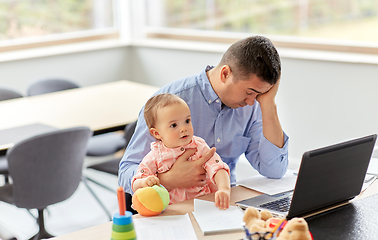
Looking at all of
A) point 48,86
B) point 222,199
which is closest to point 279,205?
point 222,199

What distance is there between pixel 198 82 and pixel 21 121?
60.4 inches

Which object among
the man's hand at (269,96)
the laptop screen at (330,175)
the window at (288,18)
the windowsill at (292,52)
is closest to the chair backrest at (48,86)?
the windowsill at (292,52)

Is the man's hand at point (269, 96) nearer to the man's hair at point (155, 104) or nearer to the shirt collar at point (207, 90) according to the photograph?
the shirt collar at point (207, 90)

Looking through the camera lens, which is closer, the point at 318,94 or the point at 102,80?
the point at 318,94

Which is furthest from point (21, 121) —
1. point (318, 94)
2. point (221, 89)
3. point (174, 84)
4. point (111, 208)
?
point (318, 94)

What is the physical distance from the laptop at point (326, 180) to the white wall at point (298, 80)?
181 cm

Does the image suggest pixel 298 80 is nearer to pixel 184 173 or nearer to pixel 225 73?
pixel 225 73

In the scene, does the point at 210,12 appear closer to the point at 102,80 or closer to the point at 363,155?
the point at 102,80

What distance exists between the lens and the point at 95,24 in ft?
16.1

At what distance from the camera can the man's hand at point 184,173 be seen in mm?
1480

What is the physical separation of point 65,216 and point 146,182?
210 cm

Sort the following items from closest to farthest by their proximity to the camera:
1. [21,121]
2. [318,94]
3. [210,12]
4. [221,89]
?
[221,89], [21,121], [318,94], [210,12]

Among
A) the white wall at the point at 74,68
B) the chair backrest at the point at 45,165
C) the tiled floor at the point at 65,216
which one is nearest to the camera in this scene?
the chair backrest at the point at 45,165

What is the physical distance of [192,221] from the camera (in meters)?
1.29
